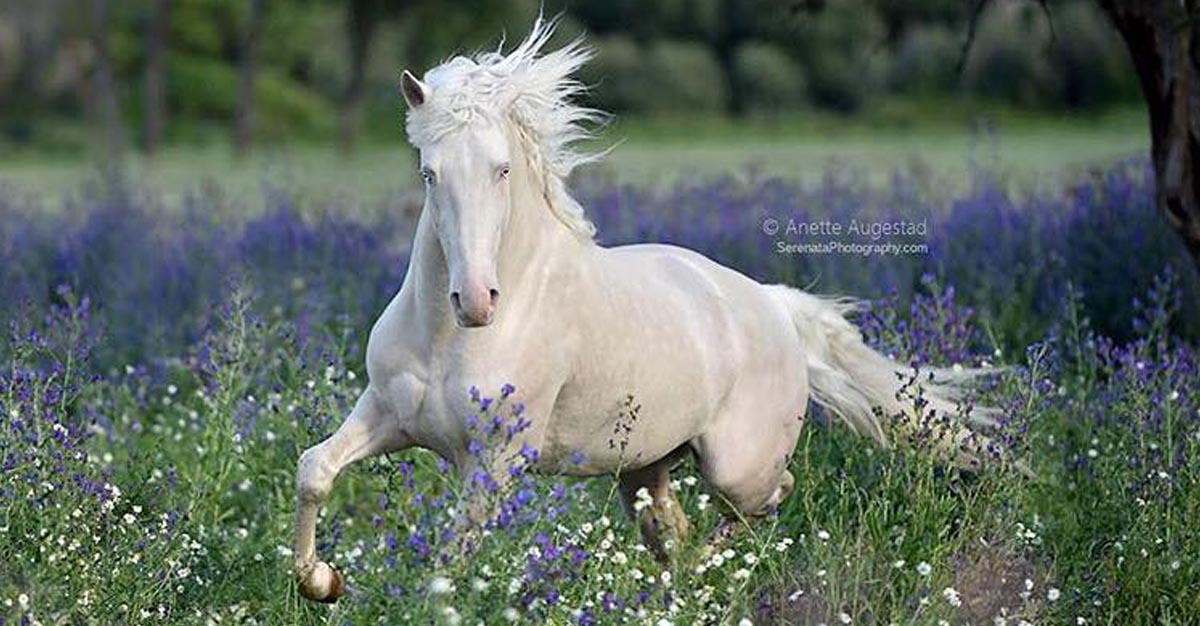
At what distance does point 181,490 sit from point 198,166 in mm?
24757

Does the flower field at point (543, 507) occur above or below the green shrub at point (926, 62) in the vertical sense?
above

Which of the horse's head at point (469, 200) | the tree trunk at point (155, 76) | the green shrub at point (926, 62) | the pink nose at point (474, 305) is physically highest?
the horse's head at point (469, 200)

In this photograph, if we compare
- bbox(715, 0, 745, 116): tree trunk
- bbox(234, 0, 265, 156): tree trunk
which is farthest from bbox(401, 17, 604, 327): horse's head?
bbox(234, 0, 265, 156): tree trunk

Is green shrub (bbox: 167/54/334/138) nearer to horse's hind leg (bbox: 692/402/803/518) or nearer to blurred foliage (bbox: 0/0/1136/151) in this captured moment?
blurred foliage (bbox: 0/0/1136/151)

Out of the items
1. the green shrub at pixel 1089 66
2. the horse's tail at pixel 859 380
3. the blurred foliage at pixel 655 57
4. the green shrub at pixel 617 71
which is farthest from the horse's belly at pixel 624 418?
the green shrub at pixel 617 71

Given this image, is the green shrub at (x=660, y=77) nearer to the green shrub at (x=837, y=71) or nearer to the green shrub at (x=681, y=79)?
the green shrub at (x=681, y=79)

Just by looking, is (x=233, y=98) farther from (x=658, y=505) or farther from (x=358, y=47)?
(x=658, y=505)

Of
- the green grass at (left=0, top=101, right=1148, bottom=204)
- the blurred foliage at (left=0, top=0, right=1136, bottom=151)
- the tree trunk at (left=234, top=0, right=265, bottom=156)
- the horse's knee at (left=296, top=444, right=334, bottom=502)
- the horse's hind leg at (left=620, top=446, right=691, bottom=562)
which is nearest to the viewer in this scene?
the horse's knee at (left=296, top=444, right=334, bottom=502)

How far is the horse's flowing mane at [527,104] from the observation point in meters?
4.49

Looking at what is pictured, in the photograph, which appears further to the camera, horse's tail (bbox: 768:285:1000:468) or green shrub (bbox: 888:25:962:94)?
green shrub (bbox: 888:25:962:94)

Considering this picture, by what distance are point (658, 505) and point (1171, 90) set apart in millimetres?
2797

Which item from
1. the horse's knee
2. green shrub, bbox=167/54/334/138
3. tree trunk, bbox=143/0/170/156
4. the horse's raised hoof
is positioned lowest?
green shrub, bbox=167/54/334/138

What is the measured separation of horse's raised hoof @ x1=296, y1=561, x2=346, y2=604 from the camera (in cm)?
468

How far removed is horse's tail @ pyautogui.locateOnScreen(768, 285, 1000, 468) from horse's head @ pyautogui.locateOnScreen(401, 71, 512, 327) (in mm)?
1583
